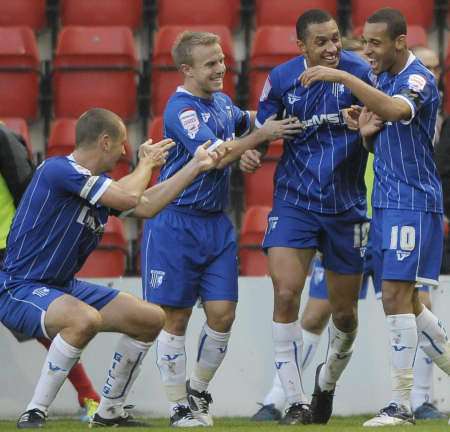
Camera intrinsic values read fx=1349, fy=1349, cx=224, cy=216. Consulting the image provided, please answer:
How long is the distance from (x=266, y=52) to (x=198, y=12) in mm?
839

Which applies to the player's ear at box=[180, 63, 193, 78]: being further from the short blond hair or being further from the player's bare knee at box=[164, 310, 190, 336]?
the player's bare knee at box=[164, 310, 190, 336]

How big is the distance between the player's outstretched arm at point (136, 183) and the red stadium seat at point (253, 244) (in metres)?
2.87

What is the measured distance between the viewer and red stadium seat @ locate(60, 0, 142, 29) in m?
11.1

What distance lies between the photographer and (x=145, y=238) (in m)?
7.30

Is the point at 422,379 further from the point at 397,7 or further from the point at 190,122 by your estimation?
the point at 397,7

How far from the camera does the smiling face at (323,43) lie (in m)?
6.93

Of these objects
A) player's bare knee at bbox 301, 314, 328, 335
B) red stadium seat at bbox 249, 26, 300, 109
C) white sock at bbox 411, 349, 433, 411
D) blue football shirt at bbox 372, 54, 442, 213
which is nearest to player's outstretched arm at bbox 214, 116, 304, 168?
blue football shirt at bbox 372, 54, 442, 213

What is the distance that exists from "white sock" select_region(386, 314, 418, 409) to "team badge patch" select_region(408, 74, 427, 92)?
3.63 ft

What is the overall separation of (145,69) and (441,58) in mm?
2444

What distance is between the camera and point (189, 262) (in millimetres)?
7113

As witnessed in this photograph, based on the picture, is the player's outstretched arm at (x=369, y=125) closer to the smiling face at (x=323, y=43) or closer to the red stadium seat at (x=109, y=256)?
the smiling face at (x=323, y=43)

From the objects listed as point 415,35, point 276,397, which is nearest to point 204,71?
point 276,397

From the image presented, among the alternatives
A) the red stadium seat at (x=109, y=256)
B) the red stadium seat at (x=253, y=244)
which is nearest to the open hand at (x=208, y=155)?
the red stadium seat at (x=253, y=244)

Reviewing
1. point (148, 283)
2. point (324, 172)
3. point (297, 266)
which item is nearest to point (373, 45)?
point (324, 172)
